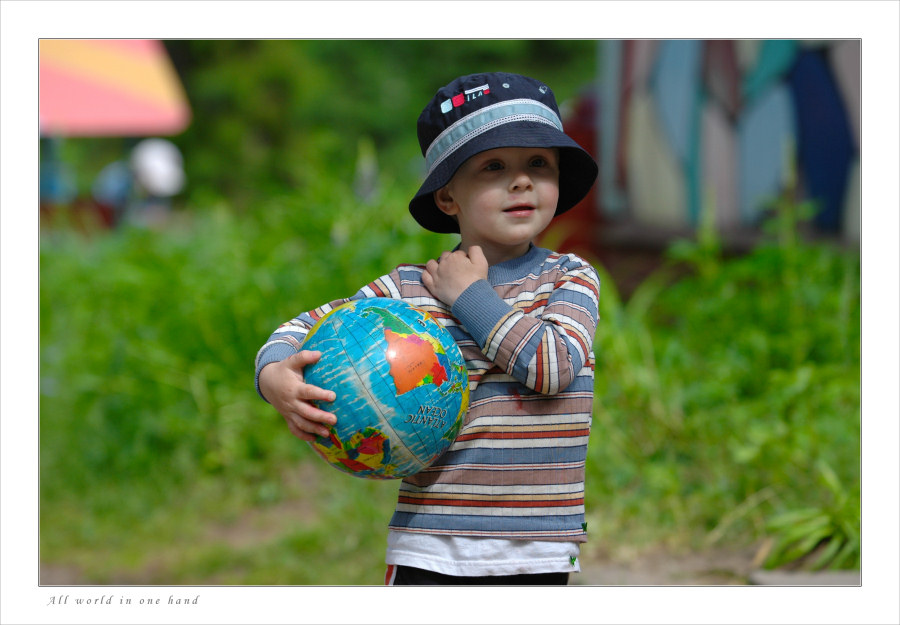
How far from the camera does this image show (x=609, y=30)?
391 cm

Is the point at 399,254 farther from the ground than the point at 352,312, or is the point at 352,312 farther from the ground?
the point at 399,254

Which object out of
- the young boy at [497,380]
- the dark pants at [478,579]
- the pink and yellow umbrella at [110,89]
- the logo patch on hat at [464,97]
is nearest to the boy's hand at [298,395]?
the young boy at [497,380]

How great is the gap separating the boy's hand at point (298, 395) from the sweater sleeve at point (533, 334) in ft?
1.35

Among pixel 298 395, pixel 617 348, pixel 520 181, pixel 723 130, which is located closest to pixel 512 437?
pixel 298 395

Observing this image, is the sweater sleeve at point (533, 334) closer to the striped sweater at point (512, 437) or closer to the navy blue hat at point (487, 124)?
the striped sweater at point (512, 437)

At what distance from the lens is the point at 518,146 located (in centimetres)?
236

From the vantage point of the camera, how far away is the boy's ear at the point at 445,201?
2639 mm

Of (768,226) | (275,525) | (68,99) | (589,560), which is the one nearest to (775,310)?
(768,226)

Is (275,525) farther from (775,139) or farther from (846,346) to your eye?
(775,139)

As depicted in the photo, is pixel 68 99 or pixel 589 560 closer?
pixel 589 560

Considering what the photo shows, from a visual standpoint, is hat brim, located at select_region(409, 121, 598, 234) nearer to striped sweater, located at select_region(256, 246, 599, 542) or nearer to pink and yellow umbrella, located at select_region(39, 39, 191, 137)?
striped sweater, located at select_region(256, 246, 599, 542)

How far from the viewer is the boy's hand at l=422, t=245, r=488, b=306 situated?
2.44 m

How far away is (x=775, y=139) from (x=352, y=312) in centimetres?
580
